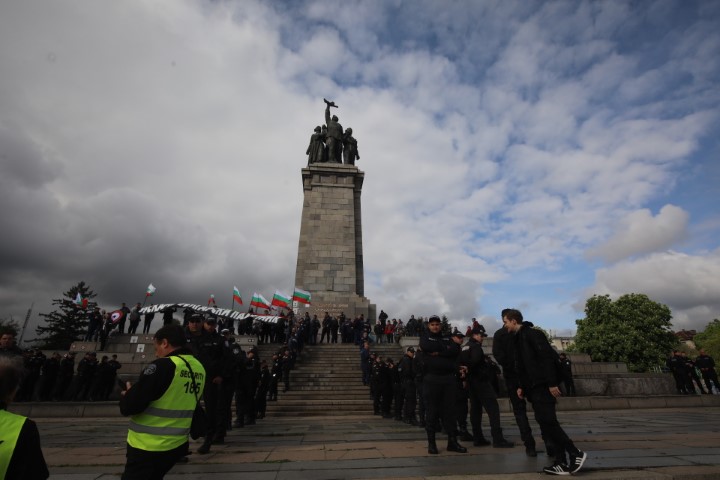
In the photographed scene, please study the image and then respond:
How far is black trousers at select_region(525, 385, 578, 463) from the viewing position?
4.49 meters

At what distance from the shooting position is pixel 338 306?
24.0m

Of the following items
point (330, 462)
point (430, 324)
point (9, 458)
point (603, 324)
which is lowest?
point (330, 462)

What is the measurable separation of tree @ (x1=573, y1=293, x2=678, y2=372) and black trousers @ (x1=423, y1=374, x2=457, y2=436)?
4367 centimetres

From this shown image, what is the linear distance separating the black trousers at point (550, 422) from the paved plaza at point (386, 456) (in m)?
0.29

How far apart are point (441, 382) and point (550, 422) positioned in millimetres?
1675

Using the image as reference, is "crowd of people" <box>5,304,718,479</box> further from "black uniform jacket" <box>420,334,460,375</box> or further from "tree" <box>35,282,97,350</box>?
"tree" <box>35,282,97,350</box>

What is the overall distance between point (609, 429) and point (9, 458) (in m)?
9.72

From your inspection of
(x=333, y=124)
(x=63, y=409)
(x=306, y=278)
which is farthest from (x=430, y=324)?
(x=333, y=124)

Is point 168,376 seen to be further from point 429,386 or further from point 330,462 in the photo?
point 429,386

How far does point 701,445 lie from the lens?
19.5ft

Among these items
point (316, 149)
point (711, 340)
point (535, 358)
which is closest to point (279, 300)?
point (316, 149)

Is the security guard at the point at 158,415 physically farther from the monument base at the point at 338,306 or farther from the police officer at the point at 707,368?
the monument base at the point at 338,306

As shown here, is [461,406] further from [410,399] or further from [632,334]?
[632,334]

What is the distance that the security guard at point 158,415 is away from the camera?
116 inches
